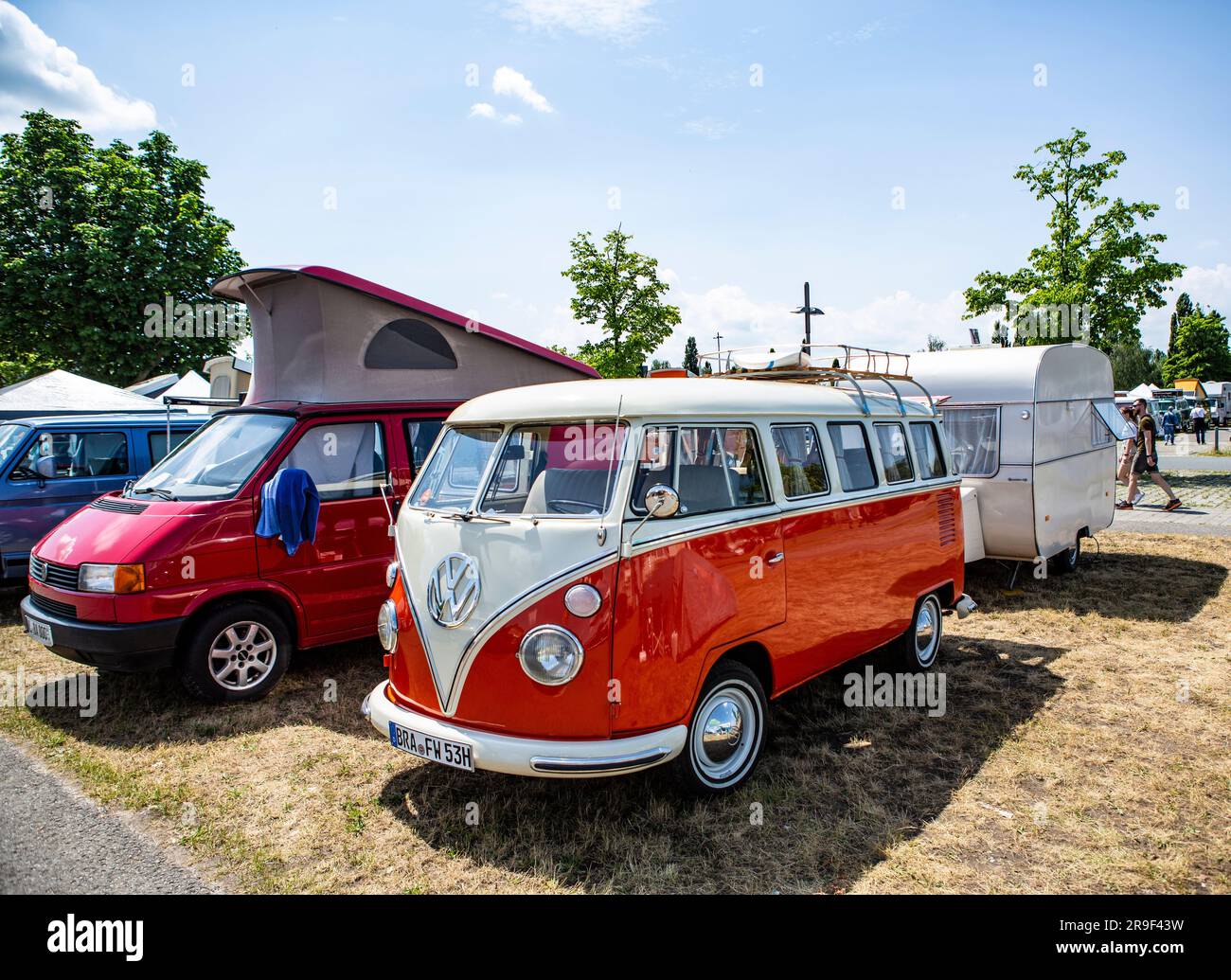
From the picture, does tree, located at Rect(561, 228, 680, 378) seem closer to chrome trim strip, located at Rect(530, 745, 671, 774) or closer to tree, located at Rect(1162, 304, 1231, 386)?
chrome trim strip, located at Rect(530, 745, 671, 774)

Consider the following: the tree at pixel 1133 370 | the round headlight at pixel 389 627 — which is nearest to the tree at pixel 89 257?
the round headlight at pixel 389 627

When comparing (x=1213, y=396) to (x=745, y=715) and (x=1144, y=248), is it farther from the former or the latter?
(x=745, y=715)

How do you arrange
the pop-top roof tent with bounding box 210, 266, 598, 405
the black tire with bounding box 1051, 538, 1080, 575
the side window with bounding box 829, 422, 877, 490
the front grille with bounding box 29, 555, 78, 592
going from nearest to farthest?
the side window with bounding box 829, 422, 877, 490, the front grille with bounding box 29, 555, 78, 592, the pop-top roof tent with bounding box 210, 266, 598, 405, the black tire with bounding box 1051, 538, 1080, 575

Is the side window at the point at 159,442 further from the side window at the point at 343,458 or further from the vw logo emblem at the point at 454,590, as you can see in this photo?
the vw logo emblem at the point at 454,590

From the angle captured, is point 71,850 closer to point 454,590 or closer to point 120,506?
point 454,590

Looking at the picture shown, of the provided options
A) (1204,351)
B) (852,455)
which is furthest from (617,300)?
(1204,351)

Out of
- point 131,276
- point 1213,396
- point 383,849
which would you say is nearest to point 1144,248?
point 383,849

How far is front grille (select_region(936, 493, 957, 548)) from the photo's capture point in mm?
6418

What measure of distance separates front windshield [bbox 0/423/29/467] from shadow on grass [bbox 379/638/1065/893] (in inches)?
274

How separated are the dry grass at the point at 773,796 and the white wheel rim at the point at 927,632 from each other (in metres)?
0.28

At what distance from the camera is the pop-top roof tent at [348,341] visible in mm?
6590

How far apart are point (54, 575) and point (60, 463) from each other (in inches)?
154

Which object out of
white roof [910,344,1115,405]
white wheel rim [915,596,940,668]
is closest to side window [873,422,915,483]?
white wheel rim [915,596,940,668]

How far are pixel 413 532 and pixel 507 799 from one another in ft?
5.14
